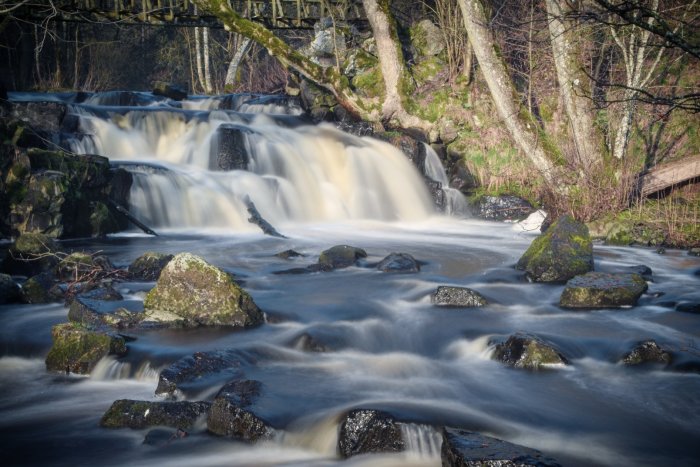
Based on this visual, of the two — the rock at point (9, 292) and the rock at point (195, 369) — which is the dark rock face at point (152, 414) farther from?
the rock at point (9, 292)

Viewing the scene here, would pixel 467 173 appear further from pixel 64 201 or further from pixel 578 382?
pixel 578 382

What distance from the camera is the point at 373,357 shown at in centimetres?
713

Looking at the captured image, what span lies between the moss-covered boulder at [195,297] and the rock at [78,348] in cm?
87

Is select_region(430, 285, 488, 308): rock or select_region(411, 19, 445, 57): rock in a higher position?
select_region(411, 19, 445, 57): rock

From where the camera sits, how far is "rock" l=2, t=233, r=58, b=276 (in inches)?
387

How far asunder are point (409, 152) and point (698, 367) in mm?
10860

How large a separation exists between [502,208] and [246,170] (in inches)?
225

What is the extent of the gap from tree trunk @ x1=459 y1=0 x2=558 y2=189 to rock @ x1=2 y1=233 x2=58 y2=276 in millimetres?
9298

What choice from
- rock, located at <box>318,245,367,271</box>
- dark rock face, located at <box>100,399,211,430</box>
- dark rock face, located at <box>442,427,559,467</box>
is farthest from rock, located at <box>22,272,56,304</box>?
dark rock face, located at <box>442,427,559,467</box>

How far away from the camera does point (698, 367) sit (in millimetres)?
6426

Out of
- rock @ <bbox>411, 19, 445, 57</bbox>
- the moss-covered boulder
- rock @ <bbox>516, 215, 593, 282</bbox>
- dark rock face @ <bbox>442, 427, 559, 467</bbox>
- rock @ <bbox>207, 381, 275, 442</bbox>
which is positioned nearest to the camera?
dark rock face @ <bbox>442, 427, 559, 467</bbox>

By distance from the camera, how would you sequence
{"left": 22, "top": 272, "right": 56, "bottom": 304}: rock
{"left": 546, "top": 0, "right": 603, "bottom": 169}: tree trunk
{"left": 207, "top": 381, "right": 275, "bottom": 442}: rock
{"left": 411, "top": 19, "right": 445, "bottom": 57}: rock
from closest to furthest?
{"left": 207, "top": 381, "right": 275, "bottom": 442}: rock, {"left": 22, "top": 272, "right": 56, "bottom": 304}: rock, {"left": 546, "top": 0, "right": 603, "bottom": 169}: tree trunk, {"left": 411, "top": 19, "right": 445, "bottom": 57}: rock

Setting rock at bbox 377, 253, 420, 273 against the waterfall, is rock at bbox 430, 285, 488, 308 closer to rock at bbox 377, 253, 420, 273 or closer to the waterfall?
rock at bbox 377, 253, 420, 273

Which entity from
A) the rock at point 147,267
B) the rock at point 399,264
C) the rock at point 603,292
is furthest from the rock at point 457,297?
the rock at point 147,267
